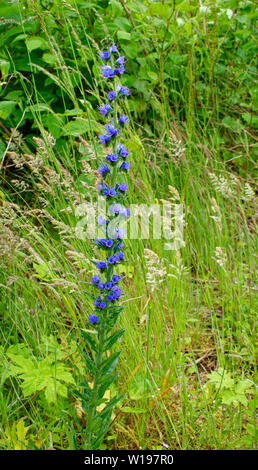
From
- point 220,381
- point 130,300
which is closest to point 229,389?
point 220,381

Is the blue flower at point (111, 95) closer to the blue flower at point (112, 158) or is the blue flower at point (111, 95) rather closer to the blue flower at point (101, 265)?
the blue flower at point (112, 158)

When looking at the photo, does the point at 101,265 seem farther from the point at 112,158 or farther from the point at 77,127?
the point at 77,127

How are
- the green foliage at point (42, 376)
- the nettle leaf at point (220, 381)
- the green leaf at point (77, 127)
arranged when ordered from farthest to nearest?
the green leaf at point (77, 127) → the nettle leaf at point (220, 381) → the green foliage at point (42, 376)

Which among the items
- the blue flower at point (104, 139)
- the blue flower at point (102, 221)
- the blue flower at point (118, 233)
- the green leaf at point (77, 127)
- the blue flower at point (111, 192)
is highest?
the green leaf at point (77, 127)

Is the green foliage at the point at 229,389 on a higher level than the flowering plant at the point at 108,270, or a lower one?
lower

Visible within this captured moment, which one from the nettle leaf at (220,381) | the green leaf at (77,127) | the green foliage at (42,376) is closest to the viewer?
the green foliage at (42,376)

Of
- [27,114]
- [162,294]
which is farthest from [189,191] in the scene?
[27,114]

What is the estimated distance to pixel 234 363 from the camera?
189cm

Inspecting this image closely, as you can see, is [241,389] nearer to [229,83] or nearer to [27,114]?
[27,114]

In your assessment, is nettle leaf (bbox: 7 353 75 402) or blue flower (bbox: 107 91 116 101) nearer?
blue flower (bbox: 107 91 116 101)

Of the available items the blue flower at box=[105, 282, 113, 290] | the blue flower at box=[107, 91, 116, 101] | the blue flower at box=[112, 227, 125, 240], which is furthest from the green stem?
the blue flower at box=[107, 91, 116, 101]

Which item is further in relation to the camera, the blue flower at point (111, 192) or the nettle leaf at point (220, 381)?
the nettle leaf at point (220, 381)

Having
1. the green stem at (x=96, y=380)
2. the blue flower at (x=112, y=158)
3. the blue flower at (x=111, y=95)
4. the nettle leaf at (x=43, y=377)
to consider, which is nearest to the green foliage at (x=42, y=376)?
the nettle leaf at (x=43, y=377)

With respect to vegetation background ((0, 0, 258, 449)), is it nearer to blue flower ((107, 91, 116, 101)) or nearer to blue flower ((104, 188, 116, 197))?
blue flower ((104, 188, 116, 197))
